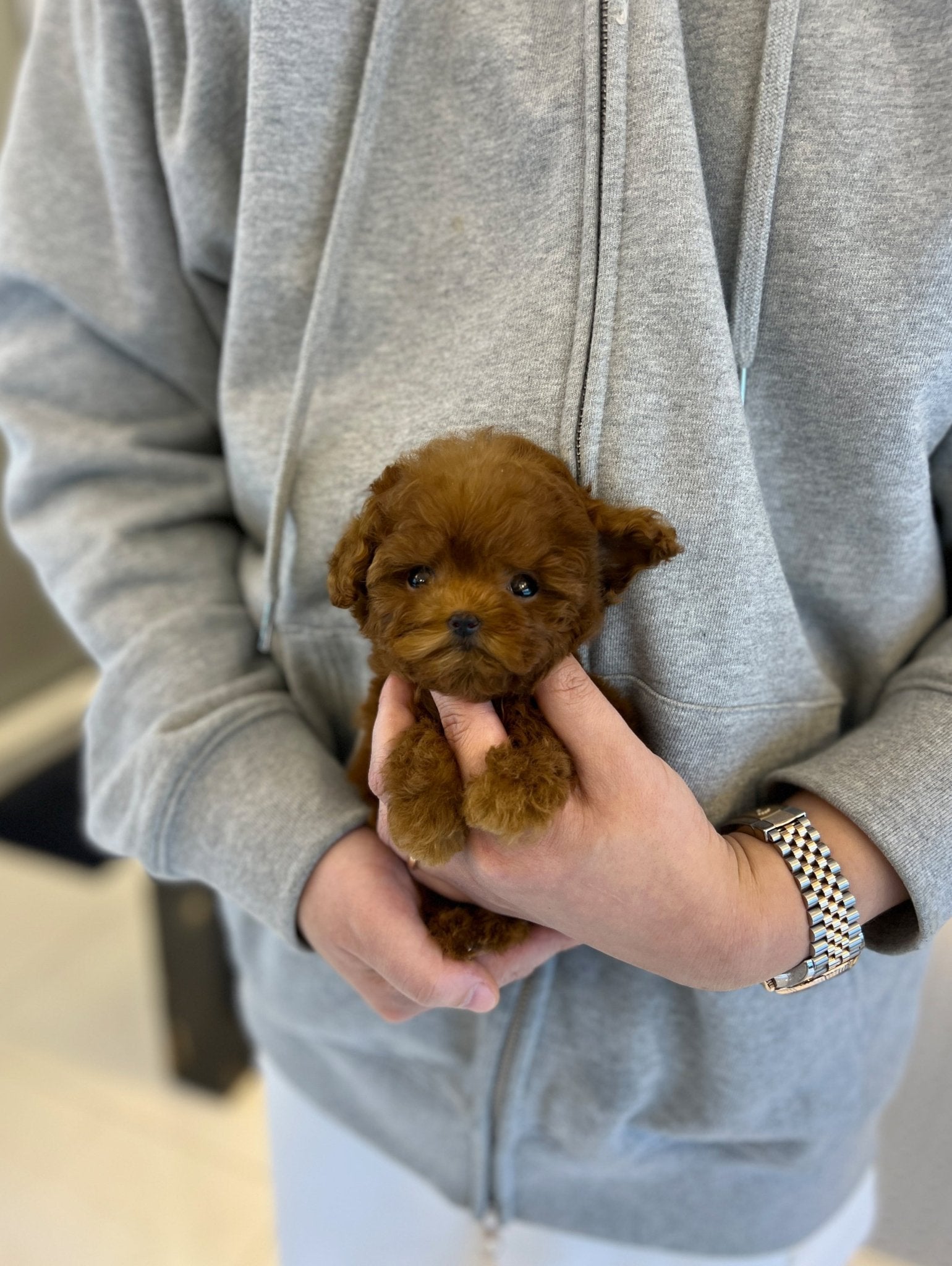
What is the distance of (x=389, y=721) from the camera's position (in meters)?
0.57

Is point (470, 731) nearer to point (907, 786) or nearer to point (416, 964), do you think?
point (416, 964)

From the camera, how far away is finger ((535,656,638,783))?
1.78 ft

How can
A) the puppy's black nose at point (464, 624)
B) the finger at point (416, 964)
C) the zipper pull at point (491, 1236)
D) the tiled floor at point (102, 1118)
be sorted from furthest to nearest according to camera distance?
1. the tiled floor at point (102, 1118)
2. the zipper pull at point (491, 1236)
3. the finger at point (416, 964)
4. the puppy's black nose at point (464, 624)

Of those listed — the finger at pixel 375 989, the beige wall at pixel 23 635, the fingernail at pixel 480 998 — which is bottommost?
the beige wall at pixel 23 635

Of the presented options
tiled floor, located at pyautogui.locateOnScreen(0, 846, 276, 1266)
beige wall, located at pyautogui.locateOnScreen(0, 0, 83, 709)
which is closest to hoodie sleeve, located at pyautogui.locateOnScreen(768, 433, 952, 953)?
tiled floor, located at pyautogui.locateOnScreen(0, 846, 276, 1266)

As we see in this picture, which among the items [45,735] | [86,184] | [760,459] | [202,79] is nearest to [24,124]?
[86,184]

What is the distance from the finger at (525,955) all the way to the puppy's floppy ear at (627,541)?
26cm

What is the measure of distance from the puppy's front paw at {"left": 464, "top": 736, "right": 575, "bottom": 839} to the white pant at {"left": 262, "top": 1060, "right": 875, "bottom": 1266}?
0.53m

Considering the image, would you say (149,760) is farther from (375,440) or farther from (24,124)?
(24,124)

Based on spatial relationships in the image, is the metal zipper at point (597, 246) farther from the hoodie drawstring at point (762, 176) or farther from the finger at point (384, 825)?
the finger at point (384, 825)

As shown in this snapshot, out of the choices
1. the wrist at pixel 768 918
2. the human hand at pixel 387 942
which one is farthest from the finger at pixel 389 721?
the wrist at pixel 768 918

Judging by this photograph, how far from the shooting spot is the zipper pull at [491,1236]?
2.68ft

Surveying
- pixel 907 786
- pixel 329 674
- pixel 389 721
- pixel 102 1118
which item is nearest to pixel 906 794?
pixel 907 786

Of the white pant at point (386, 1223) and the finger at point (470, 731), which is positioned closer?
the finger at point (470, 731)
